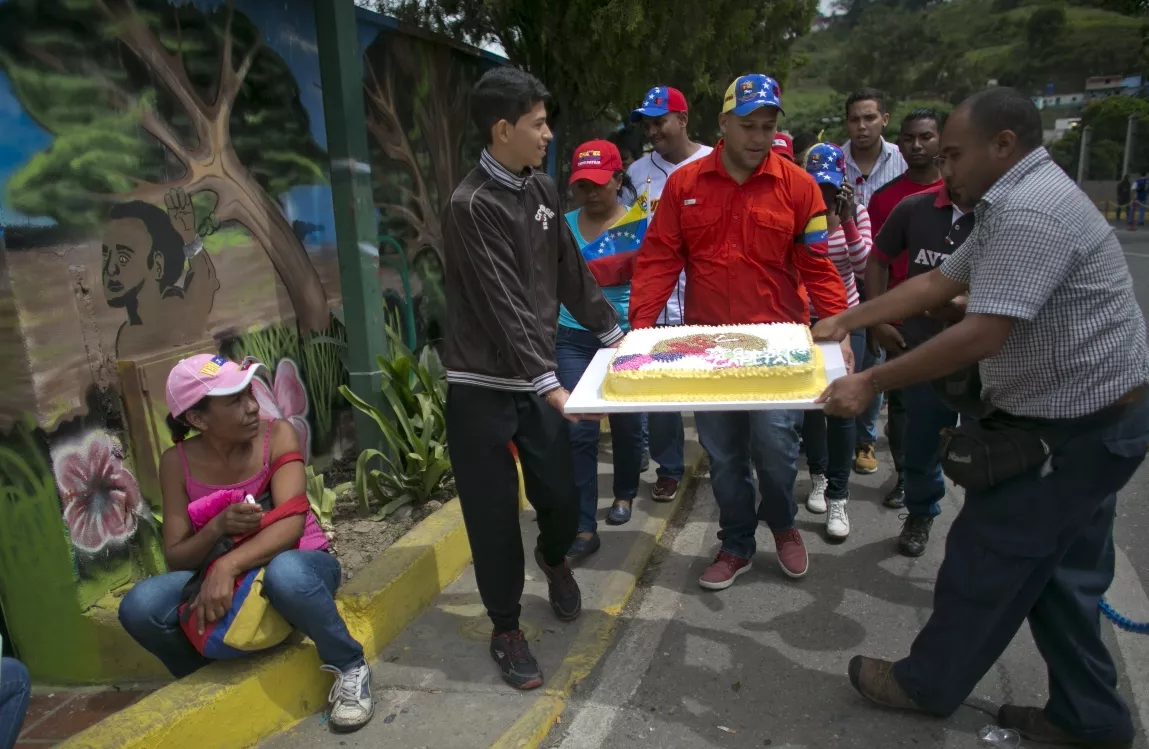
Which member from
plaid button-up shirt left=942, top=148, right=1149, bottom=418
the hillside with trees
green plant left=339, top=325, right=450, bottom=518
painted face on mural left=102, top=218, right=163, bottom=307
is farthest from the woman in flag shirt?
the hillside with trees

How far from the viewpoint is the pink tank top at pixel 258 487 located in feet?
9.04

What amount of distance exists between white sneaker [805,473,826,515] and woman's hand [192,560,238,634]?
2999 millimetres

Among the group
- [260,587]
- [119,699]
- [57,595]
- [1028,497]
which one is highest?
[1028,497]

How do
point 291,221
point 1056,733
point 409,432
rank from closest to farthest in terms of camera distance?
point 1056,733 → point 409,432 → point 291,221

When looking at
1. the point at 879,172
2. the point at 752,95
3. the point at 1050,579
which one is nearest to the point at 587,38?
the point at 879,172

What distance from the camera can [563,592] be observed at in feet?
11.0

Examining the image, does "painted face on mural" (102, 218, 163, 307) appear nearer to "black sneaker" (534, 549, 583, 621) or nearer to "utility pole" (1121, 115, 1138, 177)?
"black sneaker" (534, 549, 583, 621)

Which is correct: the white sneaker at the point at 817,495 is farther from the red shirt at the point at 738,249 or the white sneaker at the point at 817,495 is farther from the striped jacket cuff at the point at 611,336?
the striped jacket cuff at the point at 611,336

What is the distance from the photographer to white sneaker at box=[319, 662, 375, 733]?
2.73 metres

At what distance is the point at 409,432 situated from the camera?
4203mm

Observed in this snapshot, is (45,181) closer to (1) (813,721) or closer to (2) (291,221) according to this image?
(2) (291,221)

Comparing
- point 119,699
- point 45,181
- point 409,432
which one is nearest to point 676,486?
point 409,432

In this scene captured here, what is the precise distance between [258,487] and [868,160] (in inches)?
165

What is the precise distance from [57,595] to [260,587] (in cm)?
118
